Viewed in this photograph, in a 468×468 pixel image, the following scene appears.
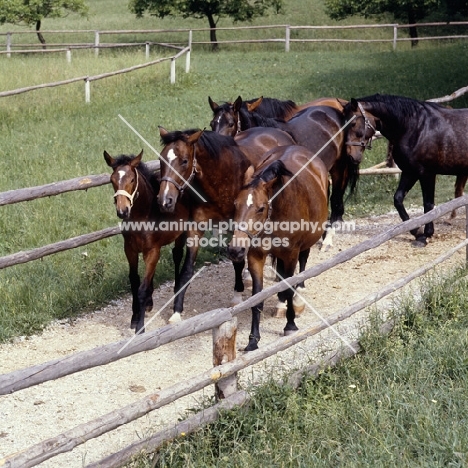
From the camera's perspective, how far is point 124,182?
6676 mm

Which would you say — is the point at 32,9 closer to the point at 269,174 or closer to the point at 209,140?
the point at 209,140

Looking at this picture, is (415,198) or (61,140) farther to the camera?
(61,140)

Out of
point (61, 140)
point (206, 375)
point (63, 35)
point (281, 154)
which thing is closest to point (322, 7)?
point (63, 35)

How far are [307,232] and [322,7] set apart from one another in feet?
127

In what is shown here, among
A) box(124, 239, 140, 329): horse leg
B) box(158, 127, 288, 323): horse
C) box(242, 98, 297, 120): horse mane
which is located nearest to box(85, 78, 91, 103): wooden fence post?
box(242, 98, 297, 120): horse mane

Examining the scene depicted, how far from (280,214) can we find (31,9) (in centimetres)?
3056

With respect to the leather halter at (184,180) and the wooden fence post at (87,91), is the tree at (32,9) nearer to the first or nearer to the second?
the wooden fence post at (87,91)

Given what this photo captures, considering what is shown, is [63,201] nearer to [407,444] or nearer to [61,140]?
[61,140]

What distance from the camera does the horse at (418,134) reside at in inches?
380

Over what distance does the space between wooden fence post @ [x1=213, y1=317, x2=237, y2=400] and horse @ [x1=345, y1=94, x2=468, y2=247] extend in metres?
5.06

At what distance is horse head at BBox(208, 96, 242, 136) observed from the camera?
8773 mm

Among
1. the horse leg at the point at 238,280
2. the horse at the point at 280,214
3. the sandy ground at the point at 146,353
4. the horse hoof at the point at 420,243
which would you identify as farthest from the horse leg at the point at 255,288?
the horse hoof at the point at 420,243

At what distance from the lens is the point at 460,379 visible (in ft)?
17.6

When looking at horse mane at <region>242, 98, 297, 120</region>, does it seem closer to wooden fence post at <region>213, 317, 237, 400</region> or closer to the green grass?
the green grass
